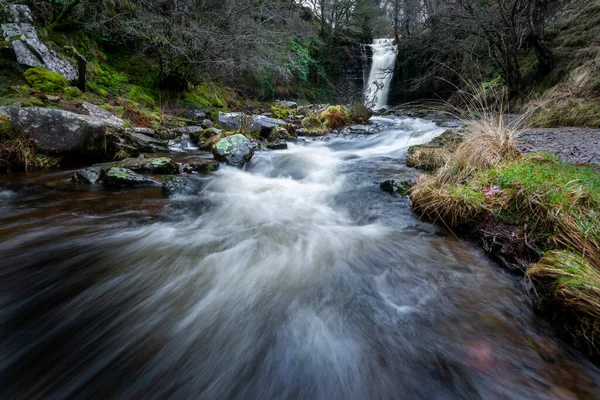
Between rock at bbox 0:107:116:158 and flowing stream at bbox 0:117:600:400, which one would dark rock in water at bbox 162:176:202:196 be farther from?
rock at bbox 0:107:116:158

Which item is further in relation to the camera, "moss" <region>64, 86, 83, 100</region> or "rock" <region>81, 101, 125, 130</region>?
"moss" <region>64, 86, 83, 100</region>

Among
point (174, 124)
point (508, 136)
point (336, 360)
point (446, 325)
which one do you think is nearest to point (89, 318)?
point (336, 360)

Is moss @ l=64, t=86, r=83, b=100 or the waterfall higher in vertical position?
the waterfall

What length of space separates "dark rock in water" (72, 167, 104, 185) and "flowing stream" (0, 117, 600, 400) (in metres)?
0.47

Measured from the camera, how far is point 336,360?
5.20 feet

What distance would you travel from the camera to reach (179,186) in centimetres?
418

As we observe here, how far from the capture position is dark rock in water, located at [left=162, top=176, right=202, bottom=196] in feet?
13.3

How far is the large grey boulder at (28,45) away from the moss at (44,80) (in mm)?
432

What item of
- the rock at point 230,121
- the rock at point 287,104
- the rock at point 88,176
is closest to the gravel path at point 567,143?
the rock at point 88,176

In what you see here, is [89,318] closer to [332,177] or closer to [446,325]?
[446,325]

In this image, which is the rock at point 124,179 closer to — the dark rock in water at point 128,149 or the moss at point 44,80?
the dark rock in water at point 128,149

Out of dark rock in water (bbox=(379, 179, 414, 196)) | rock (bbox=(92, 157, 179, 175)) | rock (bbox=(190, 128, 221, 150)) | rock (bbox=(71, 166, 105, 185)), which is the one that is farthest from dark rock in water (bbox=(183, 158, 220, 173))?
dark rock in water (bbox=(379, 179, 414, 196))

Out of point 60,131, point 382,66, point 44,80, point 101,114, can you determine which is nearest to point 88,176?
point 60,131

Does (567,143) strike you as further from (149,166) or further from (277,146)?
(149,166)
